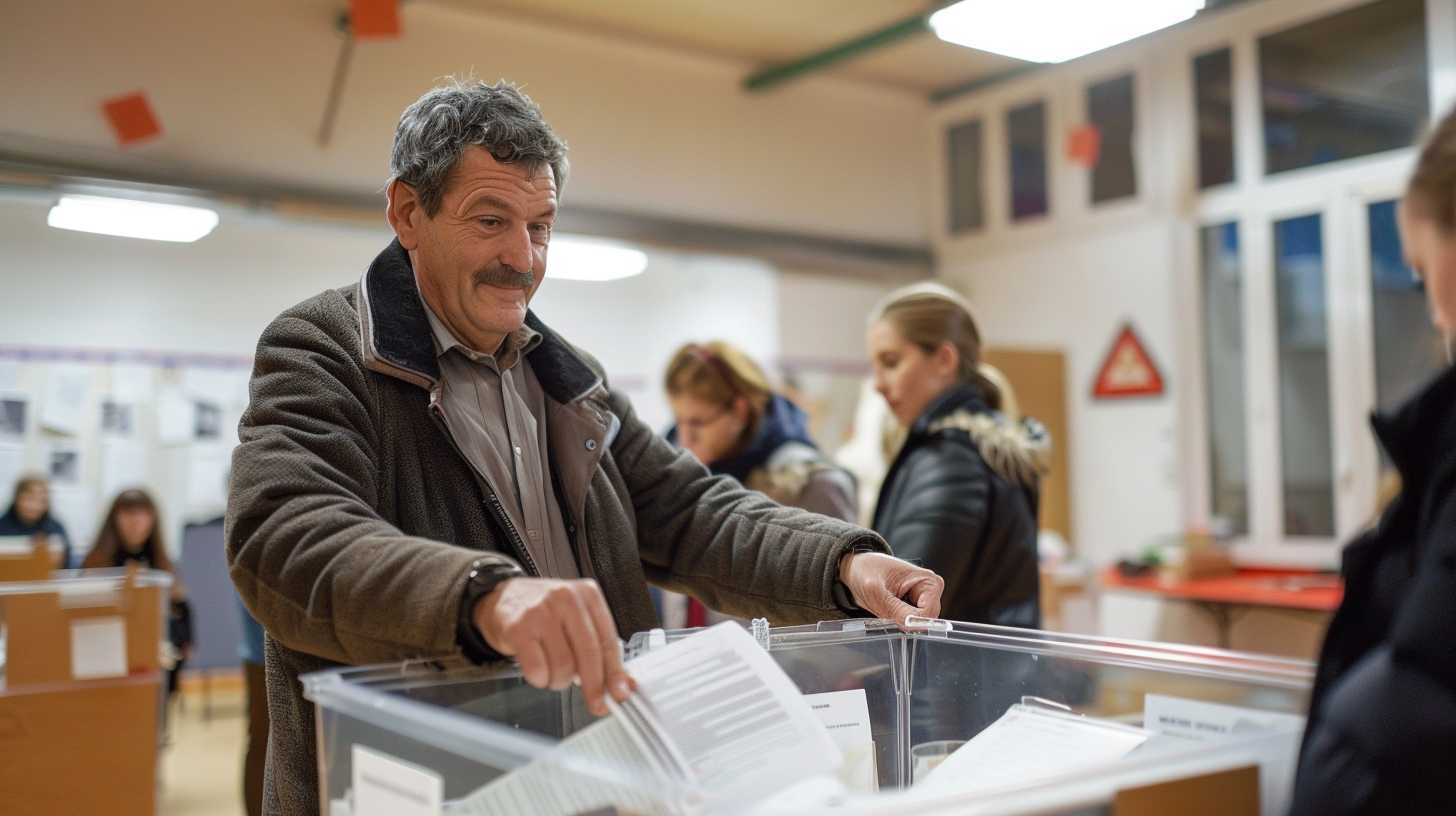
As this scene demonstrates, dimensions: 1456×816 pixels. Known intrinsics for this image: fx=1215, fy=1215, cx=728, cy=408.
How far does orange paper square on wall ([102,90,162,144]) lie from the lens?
4.76 meters

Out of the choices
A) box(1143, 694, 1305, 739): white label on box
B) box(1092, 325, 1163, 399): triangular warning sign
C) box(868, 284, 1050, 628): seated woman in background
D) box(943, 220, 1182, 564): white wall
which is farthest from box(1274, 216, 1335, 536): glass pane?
box(1143, 694, 1305, 739): white label on box

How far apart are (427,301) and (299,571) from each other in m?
0.45

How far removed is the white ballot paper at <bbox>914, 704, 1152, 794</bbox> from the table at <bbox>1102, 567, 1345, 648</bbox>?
3.77 m

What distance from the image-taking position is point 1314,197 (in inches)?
214

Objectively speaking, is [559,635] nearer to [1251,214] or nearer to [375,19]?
[375,19]

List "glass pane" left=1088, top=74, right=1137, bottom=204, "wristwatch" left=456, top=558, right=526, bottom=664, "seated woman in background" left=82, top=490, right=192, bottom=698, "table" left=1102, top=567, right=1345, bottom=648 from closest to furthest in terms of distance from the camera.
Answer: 1. "wristwatch" left=456, top=558, right=526, bottom=664
2. "table" left=1102, top=567, right=1345, bottom=648
3. "seated woman in background" left=82, top=490, right=192, bottom=698
4. "glass pane" left=1088, top=74, right=1137, bottom=204

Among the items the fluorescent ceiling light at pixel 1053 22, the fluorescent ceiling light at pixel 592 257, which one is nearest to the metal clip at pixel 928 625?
the fluorescent ceiling light at pixel 1053 22

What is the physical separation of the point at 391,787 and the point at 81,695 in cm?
233

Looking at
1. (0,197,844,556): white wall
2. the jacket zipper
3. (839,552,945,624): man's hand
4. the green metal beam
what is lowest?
(839,552,945,624): man's hand

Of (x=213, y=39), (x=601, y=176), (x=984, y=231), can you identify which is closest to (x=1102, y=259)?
(x=984, y=231)

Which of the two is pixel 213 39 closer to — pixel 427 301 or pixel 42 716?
pixel 42 716

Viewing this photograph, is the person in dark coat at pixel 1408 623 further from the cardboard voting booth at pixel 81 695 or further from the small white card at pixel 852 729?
the cardboard voting booth at pixel 81 695

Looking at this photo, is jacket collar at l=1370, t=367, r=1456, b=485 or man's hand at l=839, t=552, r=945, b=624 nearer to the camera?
jacket collar at l=1370, t=367, r=1456, b=485

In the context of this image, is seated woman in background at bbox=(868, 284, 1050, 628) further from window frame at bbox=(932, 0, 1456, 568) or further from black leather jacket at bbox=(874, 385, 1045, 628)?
window frame at bbox=(932, 0, 1456, 568)
